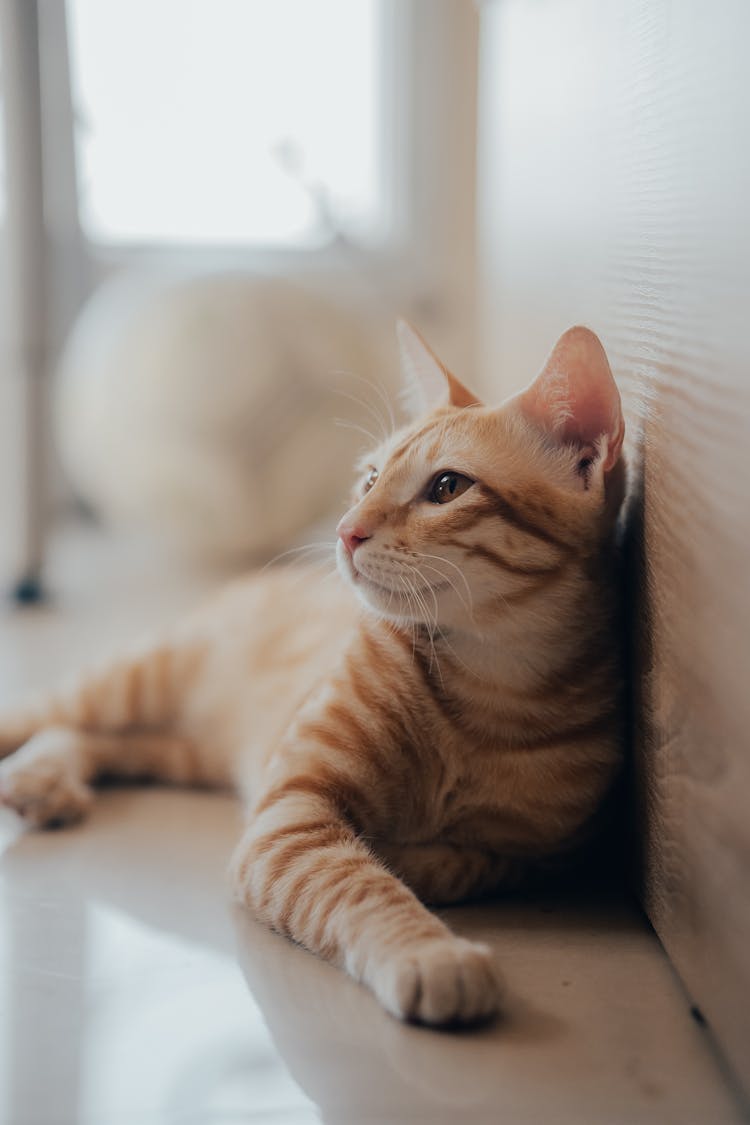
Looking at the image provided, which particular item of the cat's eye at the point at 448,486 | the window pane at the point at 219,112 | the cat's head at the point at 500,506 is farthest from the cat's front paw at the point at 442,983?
the window pane at the point at 219,112

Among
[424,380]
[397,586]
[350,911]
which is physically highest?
[424,380]

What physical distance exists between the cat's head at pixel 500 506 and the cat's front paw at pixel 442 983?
326 mm

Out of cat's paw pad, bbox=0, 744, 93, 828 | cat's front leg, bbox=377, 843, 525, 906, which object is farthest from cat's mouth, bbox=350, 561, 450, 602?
cat's paw pad, bbox=0, 744, 93, 828

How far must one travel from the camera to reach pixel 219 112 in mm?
3568

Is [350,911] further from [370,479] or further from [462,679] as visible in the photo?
[370,479]

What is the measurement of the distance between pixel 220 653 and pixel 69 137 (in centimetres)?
235

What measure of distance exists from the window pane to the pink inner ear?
2649 mm

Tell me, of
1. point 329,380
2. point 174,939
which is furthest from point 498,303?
point 174,939

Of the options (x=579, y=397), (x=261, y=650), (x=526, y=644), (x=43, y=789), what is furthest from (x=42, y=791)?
(x=579, y=397)

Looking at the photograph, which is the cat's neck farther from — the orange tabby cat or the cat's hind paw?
the cat's hind paw

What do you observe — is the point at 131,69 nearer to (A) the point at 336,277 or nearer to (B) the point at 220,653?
(A) the point at 336,277

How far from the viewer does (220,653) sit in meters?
1.75

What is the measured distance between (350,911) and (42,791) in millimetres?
578

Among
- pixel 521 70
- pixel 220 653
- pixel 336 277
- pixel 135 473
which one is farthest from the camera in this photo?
pixel 336 277
